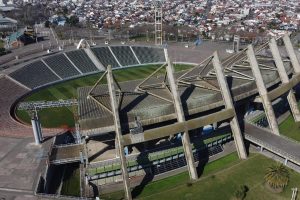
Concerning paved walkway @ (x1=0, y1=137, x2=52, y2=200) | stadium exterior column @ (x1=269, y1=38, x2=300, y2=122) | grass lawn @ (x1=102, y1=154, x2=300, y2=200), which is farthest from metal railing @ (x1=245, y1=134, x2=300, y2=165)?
paved walkway @ (x1=0, y1=137, x2=52, y2=200)

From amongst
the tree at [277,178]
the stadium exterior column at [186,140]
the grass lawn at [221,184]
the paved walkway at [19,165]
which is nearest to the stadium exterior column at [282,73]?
the grass lawn at [221,184]

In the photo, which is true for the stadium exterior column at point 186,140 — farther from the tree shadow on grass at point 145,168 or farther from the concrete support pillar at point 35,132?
the concrete support pillar at point 35,132

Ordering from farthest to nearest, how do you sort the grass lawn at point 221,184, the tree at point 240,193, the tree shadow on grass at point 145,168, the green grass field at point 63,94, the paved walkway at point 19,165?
1. the green grass field at point 63,94
2. the tree shadow on grass at point 145,168
3. the grass lawn at point 221,184
4. the tree at point 240,193
5. the paved walkway at point 19,165

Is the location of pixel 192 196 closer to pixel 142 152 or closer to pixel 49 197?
pixel 142 152

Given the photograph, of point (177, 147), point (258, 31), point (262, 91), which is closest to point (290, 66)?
point (262, 91)

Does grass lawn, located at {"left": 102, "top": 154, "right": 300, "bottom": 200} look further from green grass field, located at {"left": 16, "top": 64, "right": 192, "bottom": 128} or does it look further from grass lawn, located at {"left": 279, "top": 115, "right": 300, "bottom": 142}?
green grass field, located at {"left": 16, "top": 64, "right": 192, "bottom": 128}

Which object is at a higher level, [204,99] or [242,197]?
[204,99]

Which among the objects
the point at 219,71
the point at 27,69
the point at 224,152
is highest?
the point at 219,71

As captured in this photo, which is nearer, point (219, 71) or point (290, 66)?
point (219, 71)
